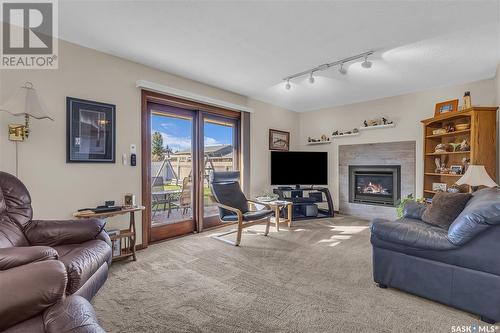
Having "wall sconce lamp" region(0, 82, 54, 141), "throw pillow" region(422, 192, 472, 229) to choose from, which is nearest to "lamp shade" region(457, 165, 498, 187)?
"throw pillow" region(422, 192, 472, 229)

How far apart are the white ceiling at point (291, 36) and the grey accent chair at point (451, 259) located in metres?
1.77

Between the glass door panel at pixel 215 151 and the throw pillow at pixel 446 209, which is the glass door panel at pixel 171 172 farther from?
the throw pillow at pixel 446 209

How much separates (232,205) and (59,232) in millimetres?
2302

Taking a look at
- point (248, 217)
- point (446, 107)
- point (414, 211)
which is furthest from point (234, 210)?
point (446, 107)

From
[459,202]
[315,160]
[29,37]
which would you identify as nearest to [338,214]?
[315,160]

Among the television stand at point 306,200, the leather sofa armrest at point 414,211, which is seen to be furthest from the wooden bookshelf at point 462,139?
the television stand at point 306,200

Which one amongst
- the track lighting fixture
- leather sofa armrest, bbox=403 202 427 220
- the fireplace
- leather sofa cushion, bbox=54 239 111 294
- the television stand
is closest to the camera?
leather sofa cushion, bbox=54 239 111 294

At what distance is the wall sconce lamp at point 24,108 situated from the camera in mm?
2259

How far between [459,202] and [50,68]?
14.4 feet

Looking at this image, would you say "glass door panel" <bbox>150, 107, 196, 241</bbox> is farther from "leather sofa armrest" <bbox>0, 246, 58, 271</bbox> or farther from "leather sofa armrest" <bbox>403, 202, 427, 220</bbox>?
"leather sofa armrest" <bbox>403, 202, 427, 220</bbox>

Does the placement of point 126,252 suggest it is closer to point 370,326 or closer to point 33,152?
point 33,152

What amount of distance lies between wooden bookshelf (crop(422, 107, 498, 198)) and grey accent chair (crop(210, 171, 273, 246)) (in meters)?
2.85

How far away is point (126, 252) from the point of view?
3.02 m

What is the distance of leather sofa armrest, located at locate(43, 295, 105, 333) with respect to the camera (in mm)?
1019
